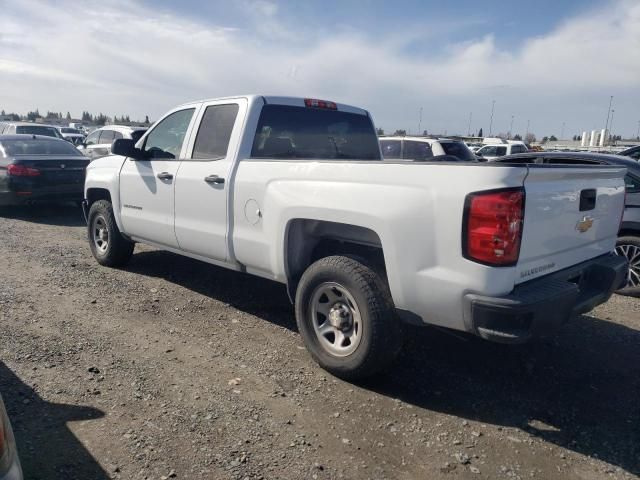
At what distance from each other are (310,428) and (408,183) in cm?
159

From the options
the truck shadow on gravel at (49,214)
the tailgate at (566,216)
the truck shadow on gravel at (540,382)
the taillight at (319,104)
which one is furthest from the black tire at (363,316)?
the truck shadow on gravel at (49,214)

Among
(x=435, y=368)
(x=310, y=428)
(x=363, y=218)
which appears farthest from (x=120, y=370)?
(x=435, y=368)

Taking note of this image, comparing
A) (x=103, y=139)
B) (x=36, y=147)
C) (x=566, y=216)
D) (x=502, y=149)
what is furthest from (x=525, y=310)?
(x=502, y=149)

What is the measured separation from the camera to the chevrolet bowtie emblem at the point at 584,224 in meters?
3.48

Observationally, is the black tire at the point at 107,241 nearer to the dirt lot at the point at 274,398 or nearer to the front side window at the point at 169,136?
the dirt lot at the point at 274,398

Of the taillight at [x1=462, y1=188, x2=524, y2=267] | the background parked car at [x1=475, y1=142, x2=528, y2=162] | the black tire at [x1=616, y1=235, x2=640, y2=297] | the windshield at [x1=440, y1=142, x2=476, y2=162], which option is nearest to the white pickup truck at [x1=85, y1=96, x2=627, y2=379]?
the taillight at [x1=462, y1=188, x2=524, y2=267]

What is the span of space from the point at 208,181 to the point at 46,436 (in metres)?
2.36

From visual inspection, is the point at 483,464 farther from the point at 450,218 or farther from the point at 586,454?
the point at 450,218

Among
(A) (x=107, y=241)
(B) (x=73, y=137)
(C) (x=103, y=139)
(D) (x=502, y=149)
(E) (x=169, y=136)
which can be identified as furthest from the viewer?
(B) (x=73, y=137)

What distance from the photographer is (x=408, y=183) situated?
124 inches

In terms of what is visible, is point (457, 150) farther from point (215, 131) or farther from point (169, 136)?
point (215, 131)

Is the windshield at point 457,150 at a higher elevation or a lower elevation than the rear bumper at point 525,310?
higher

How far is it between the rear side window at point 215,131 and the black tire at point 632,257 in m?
4.53

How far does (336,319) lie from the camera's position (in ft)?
12.1
